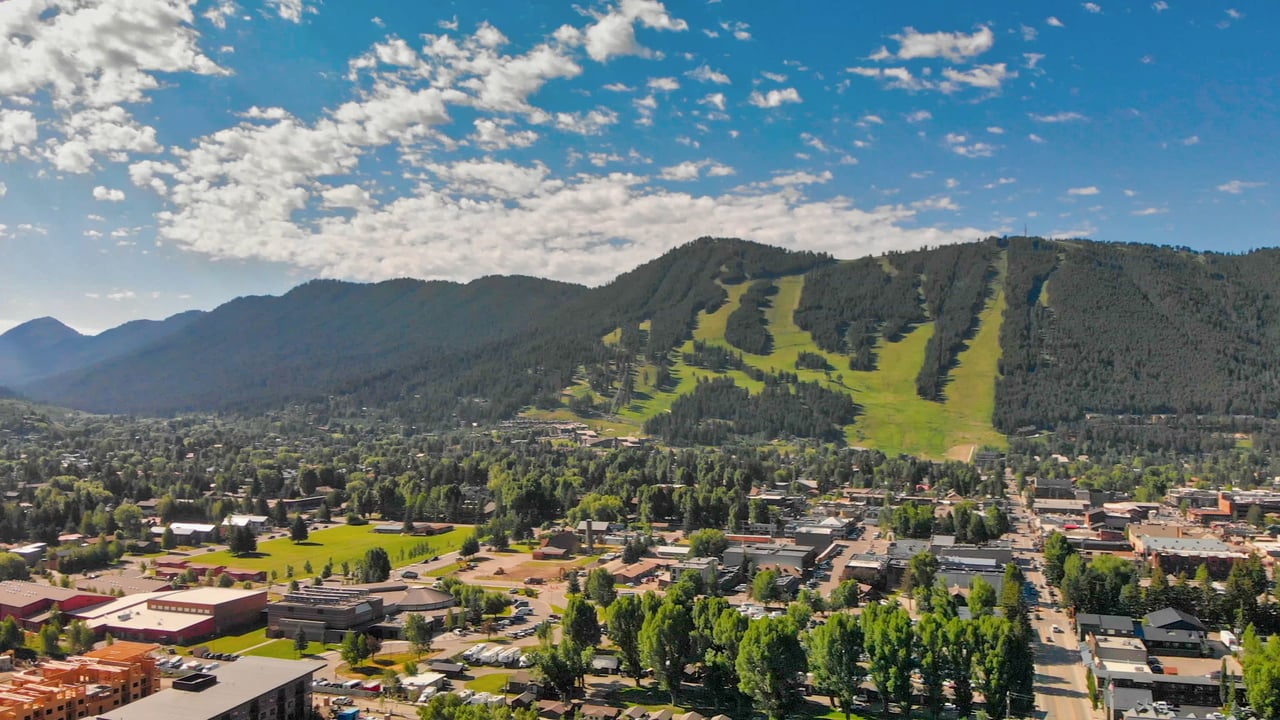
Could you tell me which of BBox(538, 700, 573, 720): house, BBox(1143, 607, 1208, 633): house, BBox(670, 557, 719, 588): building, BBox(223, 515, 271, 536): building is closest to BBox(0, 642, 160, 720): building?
BBox(538, 700, 573, 720): house

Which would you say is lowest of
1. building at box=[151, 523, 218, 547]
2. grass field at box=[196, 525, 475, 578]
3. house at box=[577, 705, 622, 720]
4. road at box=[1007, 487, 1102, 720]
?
road at box=[1007, 487, 1102, 720]

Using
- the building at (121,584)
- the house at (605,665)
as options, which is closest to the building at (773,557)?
the house at (605,665)

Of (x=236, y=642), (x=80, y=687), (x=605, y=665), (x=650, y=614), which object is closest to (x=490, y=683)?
(x=605, y=665)

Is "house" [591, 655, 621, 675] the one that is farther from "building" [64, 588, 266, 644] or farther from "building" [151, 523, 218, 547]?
"building" [151, 523, 218, 547]

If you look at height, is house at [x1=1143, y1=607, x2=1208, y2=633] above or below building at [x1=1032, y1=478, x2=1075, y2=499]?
below

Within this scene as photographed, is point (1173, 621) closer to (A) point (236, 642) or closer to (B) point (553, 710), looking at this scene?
(B) point (553, 710)

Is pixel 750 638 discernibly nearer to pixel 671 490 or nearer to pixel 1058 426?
pixel 671 490

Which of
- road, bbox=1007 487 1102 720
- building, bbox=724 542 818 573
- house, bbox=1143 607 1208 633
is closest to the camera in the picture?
road, bbox=1007 487 1102 720
